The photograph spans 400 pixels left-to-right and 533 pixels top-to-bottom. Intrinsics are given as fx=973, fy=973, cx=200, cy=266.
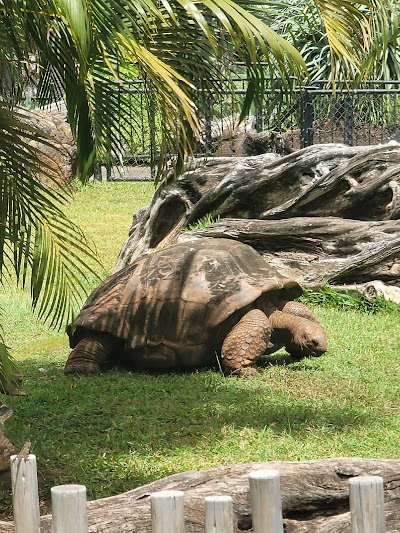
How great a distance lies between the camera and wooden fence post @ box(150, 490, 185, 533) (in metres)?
2.26

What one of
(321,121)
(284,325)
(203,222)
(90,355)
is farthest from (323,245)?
(321,121)

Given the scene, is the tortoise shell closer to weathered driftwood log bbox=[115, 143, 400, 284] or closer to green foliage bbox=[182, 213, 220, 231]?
weathered driftwood log bbox=[115, 143, 400, 284]

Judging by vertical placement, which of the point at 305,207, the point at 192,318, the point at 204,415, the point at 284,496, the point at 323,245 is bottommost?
the point at 204,415

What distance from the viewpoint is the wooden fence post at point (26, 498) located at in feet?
8.07

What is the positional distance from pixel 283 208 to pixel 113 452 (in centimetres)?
542

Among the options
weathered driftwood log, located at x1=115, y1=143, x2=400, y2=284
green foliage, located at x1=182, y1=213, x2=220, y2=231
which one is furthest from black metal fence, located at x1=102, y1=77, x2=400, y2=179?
green foliage, located at x1=182, y1=213, x2=220, y2=231

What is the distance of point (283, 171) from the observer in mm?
10336

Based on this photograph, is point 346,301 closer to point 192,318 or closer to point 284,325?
point 284,325

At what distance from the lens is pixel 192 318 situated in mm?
7098

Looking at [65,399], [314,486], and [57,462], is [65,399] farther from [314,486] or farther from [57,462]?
[314,486]

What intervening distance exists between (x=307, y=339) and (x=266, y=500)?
4.83 m

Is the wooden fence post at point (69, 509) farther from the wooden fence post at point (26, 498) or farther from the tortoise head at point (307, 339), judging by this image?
the tortoise head at point (307, 339)

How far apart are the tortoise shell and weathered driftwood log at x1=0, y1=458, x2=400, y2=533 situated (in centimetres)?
397

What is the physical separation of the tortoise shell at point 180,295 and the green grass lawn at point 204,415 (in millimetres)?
312
